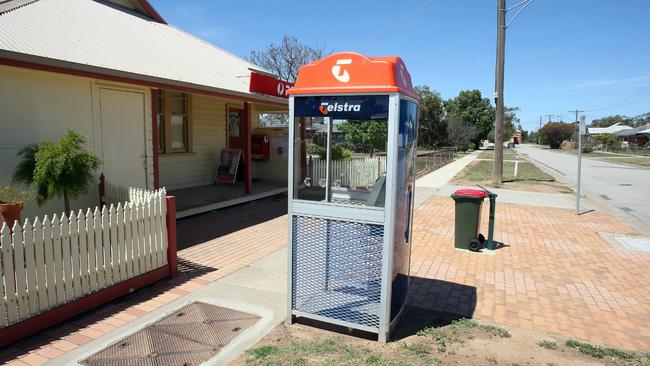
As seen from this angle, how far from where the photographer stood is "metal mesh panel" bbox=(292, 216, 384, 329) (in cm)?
381

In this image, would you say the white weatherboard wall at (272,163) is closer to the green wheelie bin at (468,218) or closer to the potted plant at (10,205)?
the green wheelie bin at (468,218)

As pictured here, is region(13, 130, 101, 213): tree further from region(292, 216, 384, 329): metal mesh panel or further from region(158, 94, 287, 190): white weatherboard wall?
region(158, 94, 287, 190): white weatherboard wall

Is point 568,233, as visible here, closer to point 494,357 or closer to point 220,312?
point 494,357

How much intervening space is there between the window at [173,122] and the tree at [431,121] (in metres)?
41.1

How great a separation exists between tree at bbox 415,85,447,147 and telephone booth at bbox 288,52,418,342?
47154 mm

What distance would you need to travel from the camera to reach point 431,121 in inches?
2024

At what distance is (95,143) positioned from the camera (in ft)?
23.2

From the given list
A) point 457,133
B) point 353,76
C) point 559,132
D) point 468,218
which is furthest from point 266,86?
point 559,132

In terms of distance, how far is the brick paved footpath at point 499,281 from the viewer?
4168 mm

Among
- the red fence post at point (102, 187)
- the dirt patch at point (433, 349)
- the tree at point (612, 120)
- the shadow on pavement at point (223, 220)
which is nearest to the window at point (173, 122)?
the shadow on pavement at point (223, 220)

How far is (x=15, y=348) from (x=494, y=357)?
13.9ft

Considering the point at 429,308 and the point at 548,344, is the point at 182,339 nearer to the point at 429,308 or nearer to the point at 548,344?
the point at 429,308

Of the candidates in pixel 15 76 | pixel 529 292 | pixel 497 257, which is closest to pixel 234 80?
pixel 15 76

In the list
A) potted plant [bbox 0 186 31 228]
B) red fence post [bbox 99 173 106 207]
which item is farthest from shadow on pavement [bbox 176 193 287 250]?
potted plant [bbox 0 186 31 228]
